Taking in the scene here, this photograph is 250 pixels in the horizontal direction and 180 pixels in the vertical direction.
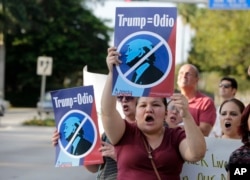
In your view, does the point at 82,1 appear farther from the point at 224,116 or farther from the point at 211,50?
the point at 224,116

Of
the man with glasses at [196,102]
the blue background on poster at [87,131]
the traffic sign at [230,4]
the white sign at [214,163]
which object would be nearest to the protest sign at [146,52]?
the blue background on poster at [87,131]

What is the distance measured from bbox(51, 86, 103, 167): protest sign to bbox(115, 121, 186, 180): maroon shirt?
627mm

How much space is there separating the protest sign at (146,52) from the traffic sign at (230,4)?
449 inches

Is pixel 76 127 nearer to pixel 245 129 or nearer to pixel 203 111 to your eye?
pixel 245 129

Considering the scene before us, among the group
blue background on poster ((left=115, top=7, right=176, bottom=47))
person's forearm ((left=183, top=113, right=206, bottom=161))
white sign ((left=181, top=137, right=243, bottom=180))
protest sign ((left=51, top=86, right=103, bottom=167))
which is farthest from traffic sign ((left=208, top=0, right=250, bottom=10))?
person's forearm ((left=183, top=113, right=206, bottom=161))

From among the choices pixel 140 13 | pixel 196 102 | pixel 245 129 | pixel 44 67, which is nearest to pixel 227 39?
pixel 44 67

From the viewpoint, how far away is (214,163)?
5.44 metres

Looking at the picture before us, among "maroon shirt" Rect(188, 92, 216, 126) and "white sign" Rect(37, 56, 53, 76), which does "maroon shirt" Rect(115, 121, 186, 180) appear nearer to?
"maroon shirt" Rect(188, 92, 216, 126)

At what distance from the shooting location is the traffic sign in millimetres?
15516

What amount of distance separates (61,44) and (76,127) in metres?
51.8

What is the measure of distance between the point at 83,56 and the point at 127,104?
52.0 m

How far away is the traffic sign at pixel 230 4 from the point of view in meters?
15.5

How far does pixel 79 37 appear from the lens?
57.8 m

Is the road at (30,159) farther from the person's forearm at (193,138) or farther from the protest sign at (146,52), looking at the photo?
the person's forearm at (193,138)
